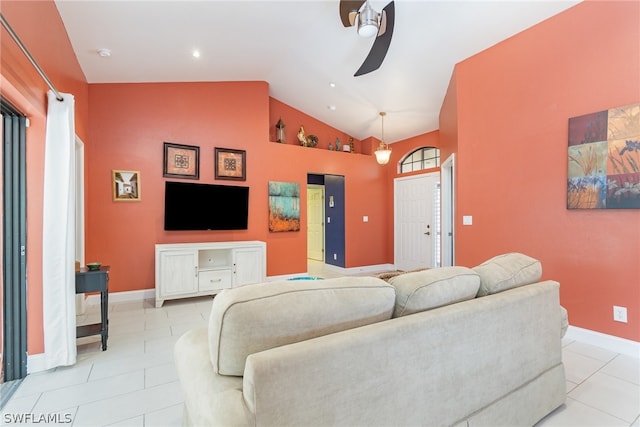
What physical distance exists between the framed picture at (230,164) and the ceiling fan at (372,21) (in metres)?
2.71

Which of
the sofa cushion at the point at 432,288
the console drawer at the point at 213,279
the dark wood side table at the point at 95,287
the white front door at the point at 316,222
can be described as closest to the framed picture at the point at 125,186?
the console drawer at the point at 213,279

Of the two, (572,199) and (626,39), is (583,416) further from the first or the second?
(626,39)

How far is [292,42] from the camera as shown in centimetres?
378

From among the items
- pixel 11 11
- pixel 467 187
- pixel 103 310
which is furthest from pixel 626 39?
pixel 103 310

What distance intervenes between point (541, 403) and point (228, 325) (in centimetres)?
173

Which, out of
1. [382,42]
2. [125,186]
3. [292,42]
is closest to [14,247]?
[125,186]

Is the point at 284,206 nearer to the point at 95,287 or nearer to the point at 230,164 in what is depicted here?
the point at 230,164

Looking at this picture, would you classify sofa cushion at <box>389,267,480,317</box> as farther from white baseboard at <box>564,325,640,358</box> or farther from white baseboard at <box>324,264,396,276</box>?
white baseboard at <box>324,264,396,276</box>

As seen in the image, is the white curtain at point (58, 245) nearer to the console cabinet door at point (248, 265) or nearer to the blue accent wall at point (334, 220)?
the console cabinet door at point (248, 265)

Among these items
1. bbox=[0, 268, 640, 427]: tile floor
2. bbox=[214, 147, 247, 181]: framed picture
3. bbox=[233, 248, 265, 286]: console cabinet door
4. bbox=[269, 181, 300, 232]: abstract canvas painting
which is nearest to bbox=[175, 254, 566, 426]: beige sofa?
bbox=[0, 268, 640, 427]: tile floor

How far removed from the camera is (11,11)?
1842 mm

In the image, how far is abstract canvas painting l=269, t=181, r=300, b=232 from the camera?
5062 millimetres

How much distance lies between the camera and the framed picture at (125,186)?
400 cm

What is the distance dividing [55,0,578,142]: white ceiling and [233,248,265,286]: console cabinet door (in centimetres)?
257
